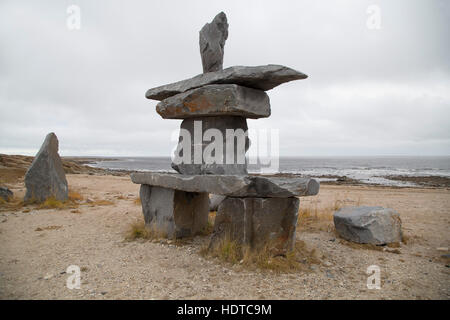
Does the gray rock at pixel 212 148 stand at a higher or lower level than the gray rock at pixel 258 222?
higher

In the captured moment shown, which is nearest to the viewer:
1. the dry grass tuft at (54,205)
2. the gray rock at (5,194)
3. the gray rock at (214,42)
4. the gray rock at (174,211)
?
the gray rock at (214,42)

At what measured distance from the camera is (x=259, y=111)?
5547 millimetres

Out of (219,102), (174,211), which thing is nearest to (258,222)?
(174,211)

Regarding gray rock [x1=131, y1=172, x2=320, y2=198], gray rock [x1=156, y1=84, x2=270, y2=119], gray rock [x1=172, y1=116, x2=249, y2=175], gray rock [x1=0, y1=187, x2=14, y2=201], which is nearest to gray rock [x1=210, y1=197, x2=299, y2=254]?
gray rock [x1=131, y1=172, x2=320, y2=198]

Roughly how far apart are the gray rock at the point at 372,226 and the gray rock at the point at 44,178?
8.70 metres

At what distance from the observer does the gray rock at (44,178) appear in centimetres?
960

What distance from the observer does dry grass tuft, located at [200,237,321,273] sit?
445 cm

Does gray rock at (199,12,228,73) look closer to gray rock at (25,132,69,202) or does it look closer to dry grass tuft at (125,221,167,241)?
dry grass tuft at (125,221,167,241)

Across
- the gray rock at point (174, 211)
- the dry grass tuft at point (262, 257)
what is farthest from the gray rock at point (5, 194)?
the dry grass tuft at point (262, 257)

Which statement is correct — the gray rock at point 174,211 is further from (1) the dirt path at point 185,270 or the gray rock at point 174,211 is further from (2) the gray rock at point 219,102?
(2) the gray rock at point 219,102

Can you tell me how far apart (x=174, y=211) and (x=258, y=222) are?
192 centimetres

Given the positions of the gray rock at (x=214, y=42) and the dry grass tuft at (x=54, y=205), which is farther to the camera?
the dry grass tuft at (x=54, y=205)

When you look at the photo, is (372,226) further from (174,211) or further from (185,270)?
(174,211)
